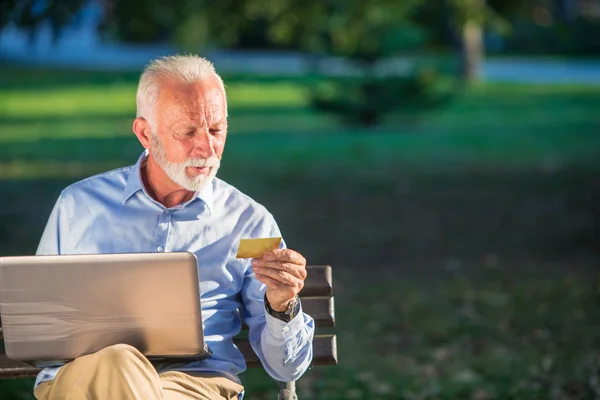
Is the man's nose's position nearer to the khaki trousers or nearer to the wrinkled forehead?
the wrinkled forehead

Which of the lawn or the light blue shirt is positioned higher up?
the light blue shirt

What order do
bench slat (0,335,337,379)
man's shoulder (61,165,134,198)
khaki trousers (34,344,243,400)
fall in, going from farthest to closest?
bench slat (0,335,337,379) < man's shoulder (61,165,134,198) < khaki trousers (34,344,243,400)

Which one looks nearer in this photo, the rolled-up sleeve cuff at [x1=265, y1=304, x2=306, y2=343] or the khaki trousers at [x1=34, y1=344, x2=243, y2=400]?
the khaki trousers at [x1=34, y1=344, x2=243, y2=400]

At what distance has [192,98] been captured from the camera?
3646 mm

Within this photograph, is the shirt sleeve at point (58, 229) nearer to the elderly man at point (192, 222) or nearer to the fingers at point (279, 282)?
the elderly man at point (192, 222)

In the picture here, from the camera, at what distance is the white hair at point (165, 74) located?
3.64 metres

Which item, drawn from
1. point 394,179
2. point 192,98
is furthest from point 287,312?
point 394,179

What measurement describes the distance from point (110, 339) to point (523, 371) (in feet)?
12.6

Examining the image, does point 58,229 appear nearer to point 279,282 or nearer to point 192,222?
point 192,222

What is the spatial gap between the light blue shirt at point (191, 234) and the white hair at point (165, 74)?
0.22 meters

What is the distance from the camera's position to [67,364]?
3330 millimetres

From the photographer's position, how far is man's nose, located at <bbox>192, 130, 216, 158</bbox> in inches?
143

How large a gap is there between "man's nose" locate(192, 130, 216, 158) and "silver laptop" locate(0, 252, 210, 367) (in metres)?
0.46

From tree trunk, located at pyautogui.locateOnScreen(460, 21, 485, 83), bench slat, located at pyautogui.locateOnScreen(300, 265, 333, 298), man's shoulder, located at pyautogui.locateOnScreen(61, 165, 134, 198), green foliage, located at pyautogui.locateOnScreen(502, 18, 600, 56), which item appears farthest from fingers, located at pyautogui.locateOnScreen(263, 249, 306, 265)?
green foliage, located at pyautogui.locateOnScreen(502, 18, 600, 56)
